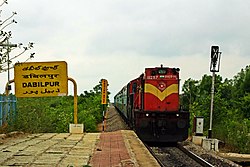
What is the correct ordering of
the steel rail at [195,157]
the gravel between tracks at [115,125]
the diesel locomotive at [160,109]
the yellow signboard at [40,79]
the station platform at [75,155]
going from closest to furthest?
the station platform at [75,155]
the steel rail at [195,157]
the yellow signboard at [40,79]
the diesel locomotive at [160,109]
the gravel between tracks at [115,125]

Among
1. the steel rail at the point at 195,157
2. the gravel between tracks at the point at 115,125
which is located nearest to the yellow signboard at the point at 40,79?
the steel rail at the point at 195,157

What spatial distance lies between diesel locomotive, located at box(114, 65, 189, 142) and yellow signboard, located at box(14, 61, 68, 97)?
439cm

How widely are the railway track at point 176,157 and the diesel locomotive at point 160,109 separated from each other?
63cm

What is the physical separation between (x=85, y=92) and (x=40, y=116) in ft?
140

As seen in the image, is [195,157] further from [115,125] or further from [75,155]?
[115,125]

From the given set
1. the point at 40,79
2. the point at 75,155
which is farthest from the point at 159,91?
the point at 75,155

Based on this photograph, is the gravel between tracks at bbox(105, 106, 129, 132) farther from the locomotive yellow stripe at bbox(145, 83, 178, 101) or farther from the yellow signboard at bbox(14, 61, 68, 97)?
the yellow signboard at bbox(14, 61, 68, 97)

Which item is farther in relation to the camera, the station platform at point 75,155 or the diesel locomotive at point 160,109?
the diesel locomotive at point 160,109

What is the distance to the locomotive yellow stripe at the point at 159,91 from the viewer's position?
2034 cm

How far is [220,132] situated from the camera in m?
22.1

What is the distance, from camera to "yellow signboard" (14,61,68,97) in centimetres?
1661

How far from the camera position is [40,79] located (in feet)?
54.7

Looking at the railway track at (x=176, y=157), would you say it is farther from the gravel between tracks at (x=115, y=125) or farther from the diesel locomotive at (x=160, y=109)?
the gravel between tracks at (x=115, y=125)

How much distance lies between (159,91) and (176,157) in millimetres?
5044
